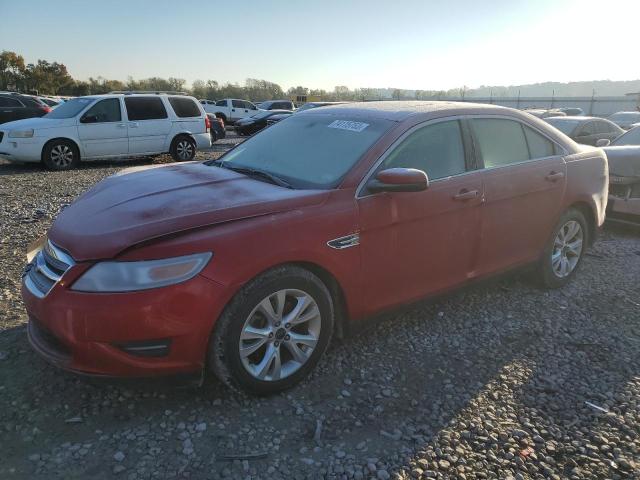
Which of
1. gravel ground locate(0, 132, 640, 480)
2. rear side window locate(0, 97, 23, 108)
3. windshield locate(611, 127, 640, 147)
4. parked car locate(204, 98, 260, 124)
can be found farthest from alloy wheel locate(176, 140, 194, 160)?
parked car locate(204, 98, 260, 124)

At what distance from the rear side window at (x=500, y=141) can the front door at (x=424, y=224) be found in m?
0.22

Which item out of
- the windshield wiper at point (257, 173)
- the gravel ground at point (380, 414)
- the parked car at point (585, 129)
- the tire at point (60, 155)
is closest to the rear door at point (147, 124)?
the tire at point (60, 155)

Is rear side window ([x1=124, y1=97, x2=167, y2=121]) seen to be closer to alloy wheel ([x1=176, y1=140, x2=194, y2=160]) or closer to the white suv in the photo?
the white suv

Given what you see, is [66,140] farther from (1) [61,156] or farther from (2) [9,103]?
(2) [9,103]

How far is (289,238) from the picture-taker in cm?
276

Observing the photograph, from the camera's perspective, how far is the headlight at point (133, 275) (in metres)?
2.43

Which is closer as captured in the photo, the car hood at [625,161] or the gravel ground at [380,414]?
the gravel ground at [380,414]

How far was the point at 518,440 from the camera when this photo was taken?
263 cm

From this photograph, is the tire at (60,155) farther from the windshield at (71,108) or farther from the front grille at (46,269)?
the front grille at (46,269)

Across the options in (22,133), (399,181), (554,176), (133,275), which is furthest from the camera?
(22,133)

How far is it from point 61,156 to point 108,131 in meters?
1.15

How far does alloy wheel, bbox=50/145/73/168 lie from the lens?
10.9 meters

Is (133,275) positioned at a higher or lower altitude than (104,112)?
lower

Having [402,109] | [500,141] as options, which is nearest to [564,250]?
[500,141]
